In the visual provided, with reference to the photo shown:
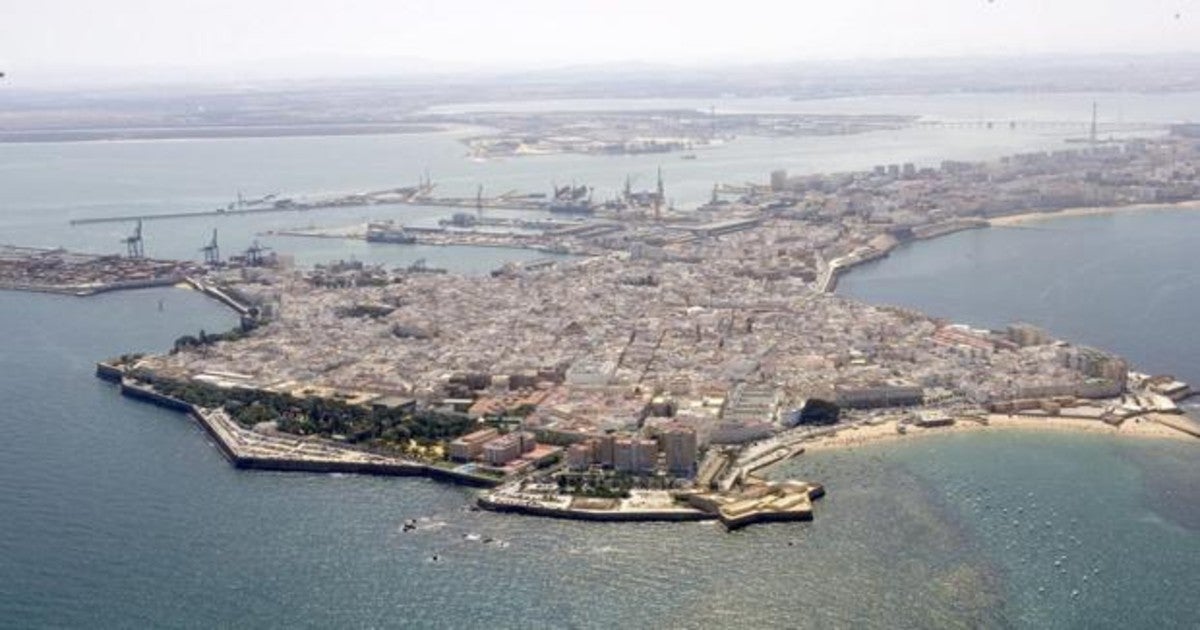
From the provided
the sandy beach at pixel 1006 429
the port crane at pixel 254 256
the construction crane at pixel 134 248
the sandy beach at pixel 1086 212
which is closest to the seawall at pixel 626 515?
the sandy beach at pixel 1006 429

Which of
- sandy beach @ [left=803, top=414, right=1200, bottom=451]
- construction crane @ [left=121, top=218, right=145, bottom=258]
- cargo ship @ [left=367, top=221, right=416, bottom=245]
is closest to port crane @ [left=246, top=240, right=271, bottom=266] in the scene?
construction crane @ [left=121, top=218, right=145, bottom=258]

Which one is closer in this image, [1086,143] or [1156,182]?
[1156,182]

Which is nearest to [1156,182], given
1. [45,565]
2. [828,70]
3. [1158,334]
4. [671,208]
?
[671,208]

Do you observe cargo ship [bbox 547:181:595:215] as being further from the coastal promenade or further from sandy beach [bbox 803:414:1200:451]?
sandy beach [bbox 803:414:1200:451]

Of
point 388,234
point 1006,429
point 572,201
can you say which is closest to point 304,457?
point 1006,429

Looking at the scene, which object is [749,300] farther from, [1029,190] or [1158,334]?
[1029,190]

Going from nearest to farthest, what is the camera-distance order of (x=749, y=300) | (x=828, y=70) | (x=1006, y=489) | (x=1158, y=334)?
1. (x=1006, y=489)
2. (x=1158, y=334)
3. (x=749, y=300)
4. (x=828, y=70)
